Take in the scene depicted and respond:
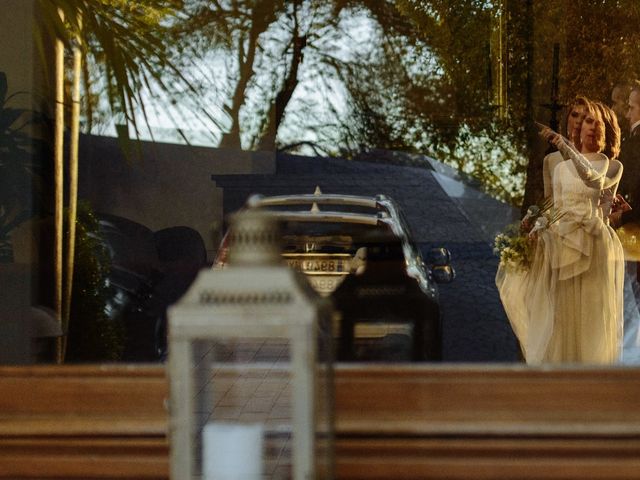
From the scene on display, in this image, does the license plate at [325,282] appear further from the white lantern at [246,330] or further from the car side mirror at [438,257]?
the white lantern at [246,330]

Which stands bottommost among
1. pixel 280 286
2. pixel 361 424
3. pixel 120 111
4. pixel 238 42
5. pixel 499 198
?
pixel 361 424

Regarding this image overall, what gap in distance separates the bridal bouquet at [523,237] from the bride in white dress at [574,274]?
0.02 meters

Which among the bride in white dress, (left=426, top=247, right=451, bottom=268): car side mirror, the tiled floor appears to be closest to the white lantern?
the tiled floor

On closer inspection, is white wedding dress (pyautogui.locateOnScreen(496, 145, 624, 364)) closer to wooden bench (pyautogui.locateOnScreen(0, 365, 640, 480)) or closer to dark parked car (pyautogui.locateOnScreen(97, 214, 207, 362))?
wooden bench (pyautogui.locateOnScreen(0, 365, 640, 480))

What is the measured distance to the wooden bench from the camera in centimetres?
304

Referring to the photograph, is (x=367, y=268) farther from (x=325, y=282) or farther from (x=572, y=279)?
(x=572, y=279)

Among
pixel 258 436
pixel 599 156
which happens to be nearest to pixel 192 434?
pixel 258 436

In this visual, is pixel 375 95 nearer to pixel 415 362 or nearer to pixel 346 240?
pixel 346 240

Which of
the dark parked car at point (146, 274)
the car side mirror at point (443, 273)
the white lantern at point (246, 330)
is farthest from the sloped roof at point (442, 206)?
the white lantern at point (246, 330)

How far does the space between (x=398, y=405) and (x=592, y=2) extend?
1.51 meters

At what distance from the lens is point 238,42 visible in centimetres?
343

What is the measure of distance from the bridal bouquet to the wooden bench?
39cm

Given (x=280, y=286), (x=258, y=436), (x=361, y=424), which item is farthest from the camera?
(x=361, y=424)

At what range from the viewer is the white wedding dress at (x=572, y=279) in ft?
11.2
